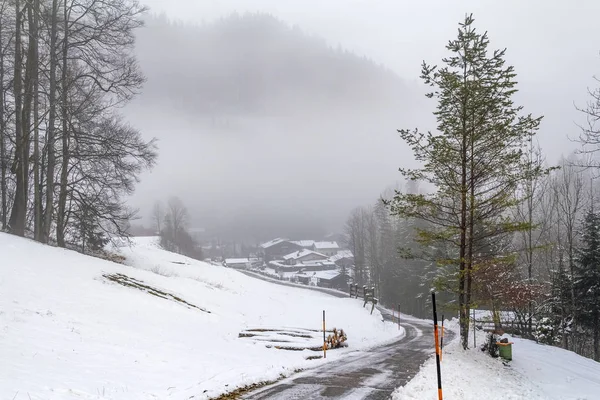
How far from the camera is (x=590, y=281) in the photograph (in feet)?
90.6

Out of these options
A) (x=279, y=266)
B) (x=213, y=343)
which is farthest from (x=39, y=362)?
(x=279, y=266)

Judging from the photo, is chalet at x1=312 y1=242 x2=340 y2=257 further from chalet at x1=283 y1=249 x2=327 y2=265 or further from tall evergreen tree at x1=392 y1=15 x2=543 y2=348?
tall evergreen tree at x1=392 y1=15 x2=543 y2=348

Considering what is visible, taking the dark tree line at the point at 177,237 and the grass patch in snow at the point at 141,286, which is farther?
the dark tree line at the point at 177,237

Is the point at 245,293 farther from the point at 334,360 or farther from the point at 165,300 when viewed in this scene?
the point at 334,360

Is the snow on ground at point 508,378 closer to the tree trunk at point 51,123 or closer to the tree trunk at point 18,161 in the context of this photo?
the tree trunk at point 51,123

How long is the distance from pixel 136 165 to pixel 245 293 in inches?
443

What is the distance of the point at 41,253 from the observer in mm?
15672

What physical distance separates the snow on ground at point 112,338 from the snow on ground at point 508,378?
3687 mm

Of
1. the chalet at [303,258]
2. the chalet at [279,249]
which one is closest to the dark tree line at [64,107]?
the chalet at [303,258]

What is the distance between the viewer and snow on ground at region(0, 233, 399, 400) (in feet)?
25.2

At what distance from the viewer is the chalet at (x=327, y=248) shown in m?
149

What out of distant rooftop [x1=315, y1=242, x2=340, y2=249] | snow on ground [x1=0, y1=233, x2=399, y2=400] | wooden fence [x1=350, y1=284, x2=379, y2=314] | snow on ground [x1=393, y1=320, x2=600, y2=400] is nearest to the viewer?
snow on ground [x1=0, y1=233, x2=399, y2=400]

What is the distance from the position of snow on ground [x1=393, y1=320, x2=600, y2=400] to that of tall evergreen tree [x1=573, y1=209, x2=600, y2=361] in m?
12.4

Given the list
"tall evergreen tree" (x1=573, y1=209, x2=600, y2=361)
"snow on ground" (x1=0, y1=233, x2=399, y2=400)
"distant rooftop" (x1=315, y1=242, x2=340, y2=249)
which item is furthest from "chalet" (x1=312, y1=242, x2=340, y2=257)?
"snow on ground" (x1=0, y1=233, x2=399, y2=400)
